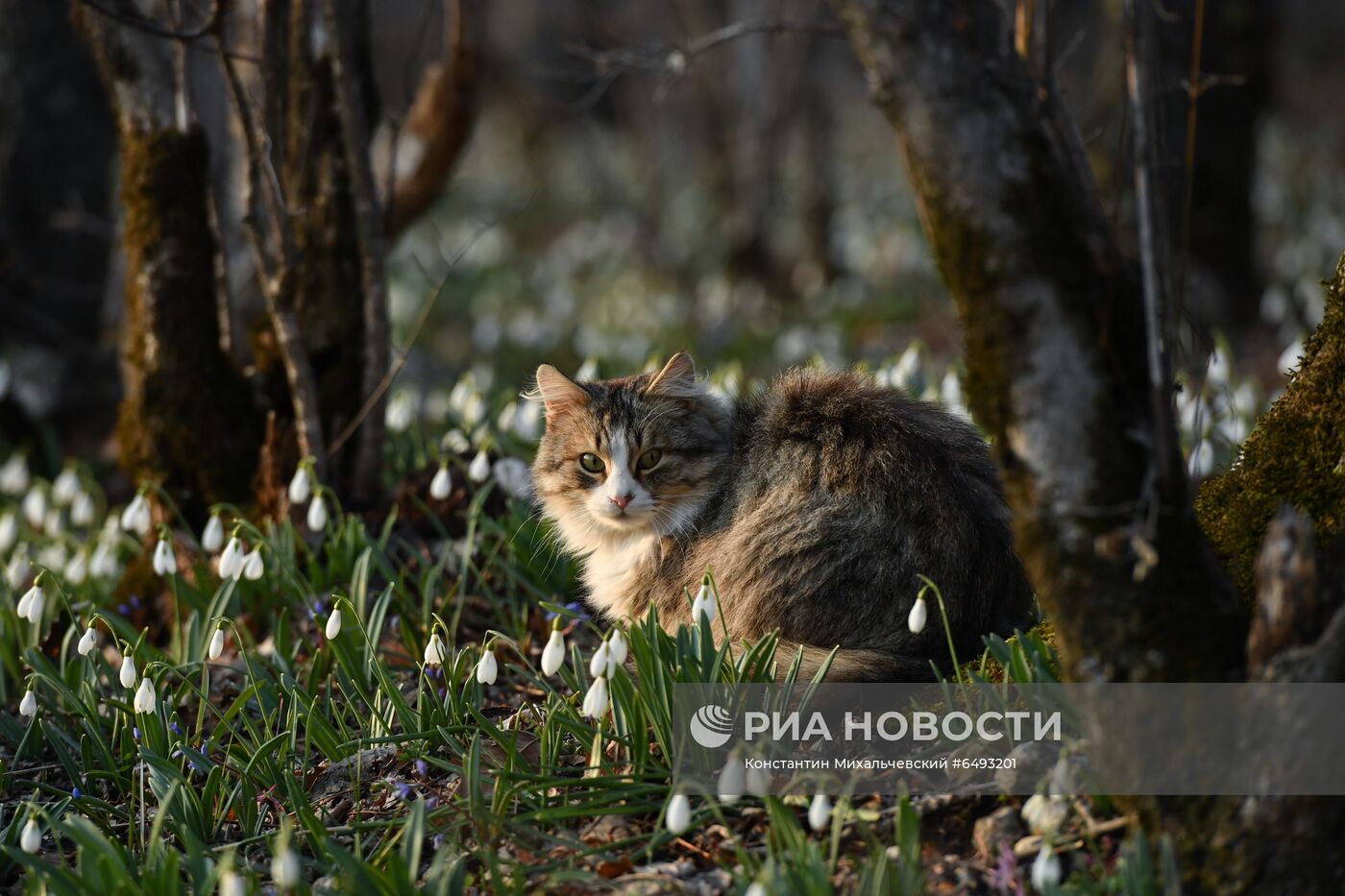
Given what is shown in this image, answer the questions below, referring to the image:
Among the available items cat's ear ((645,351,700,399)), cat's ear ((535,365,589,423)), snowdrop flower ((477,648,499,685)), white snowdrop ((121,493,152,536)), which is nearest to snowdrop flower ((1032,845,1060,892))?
snowdrop flower ((477,648,499,685))

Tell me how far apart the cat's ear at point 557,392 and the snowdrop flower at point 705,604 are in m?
1.09

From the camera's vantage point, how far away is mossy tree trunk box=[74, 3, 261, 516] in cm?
560

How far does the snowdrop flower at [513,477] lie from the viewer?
518 cm

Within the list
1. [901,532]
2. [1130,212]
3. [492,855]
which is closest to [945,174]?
[901,532]

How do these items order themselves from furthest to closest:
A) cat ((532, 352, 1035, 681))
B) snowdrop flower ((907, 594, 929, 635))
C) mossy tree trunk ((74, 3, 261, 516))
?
mossy tree trunk ((74, 3, 261, 516)) < cat ((532, 352, 1035, 681)) < snowdrop flower ((907, 594, 929, 635))

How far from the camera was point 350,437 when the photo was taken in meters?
5.70

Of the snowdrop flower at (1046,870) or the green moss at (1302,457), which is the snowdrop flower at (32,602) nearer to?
the snowdrop flower at (1046,870)

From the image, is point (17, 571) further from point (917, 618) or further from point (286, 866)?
point (917, 618)

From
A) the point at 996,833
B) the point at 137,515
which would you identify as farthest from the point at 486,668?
the point at 137,515

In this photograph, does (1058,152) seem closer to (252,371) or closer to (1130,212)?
(252,371)

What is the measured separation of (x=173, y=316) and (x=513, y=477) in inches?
74.2

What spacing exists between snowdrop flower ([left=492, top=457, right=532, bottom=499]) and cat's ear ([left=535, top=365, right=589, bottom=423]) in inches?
30.6

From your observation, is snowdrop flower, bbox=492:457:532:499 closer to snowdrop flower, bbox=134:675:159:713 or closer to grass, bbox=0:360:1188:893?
grass, bbox=0:360:1188:893

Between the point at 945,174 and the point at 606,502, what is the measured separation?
174 centimetres
